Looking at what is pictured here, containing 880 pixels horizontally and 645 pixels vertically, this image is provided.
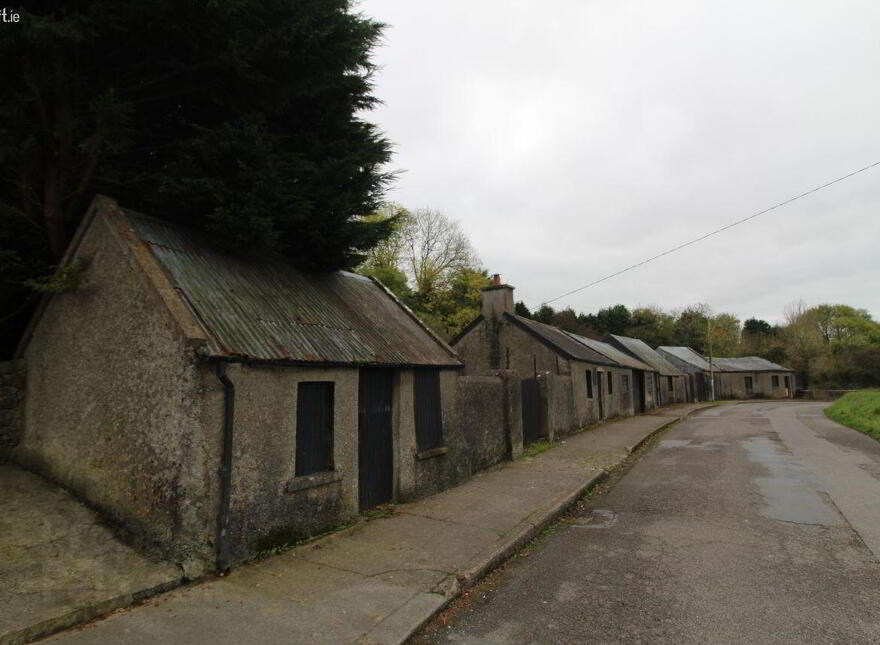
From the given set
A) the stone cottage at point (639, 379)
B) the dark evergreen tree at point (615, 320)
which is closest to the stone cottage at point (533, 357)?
the stone cottage at point (639, 379)

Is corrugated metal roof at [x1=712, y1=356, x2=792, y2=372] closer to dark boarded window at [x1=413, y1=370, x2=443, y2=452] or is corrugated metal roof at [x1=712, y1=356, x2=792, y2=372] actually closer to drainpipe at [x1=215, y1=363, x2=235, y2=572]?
dark boarded window at [x1=413, y1=370, x2=443, y2=452]

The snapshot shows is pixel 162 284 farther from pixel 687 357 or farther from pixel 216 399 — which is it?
pixel 687 357

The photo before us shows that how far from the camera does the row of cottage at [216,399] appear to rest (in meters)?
5.64

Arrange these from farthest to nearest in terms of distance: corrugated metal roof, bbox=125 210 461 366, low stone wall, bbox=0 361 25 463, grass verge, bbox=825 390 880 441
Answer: grass verge, bbox=825 390 880 441 < low stone wall, bbox=0 361 25 463 < corrugated metal roof, bbox=125 210 461 366

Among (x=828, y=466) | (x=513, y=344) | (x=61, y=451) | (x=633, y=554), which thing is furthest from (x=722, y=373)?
(x=61, y=451)

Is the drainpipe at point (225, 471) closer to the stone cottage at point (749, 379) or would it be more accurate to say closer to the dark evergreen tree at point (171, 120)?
the dark evergreen tree at point (171, 120)

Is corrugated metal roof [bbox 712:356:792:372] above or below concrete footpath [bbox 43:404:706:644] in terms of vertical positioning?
above

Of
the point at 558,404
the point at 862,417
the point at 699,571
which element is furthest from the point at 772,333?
the point at 699,571

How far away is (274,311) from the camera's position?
769 cm

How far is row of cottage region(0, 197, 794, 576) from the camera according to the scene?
564 centimetres

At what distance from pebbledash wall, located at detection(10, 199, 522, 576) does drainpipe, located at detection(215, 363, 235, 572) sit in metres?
0.02

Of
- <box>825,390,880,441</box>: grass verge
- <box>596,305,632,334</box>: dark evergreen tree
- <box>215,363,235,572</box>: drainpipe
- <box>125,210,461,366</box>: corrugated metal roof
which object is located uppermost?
<box>596,305,632,334</box>: dark evergreen tree

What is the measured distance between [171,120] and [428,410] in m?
6.90

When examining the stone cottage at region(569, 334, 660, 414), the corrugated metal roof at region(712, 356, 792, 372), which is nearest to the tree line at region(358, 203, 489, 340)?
the stone cottage at region(569, 334, 660, 414)
